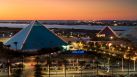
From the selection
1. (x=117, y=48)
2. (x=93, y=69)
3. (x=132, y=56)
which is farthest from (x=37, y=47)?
(x=93, y=69)

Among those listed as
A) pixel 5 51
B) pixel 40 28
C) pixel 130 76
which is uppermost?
pixel 40 28

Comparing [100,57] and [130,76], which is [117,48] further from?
[130,76]

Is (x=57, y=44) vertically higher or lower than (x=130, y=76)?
higher

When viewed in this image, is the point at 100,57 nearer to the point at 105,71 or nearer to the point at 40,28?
the point at 105,71

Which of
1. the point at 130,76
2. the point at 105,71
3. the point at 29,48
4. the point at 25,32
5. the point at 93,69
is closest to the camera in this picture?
the point at 130,76

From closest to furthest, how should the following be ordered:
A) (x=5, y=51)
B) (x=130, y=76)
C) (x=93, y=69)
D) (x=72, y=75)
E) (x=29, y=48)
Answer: (x=130, y=76) → (x=72, y=75) → (x=93, y=69) → (x=5, y=51) → (x=29, y=48)

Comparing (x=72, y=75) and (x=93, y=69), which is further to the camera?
(x=93, y=69)

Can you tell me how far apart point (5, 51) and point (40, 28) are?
13.7 meters

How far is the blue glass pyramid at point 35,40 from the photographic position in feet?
177

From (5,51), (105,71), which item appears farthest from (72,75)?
(5,51)

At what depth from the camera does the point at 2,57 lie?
42.0 metres

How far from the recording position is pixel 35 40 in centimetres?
5578

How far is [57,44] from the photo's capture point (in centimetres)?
5569

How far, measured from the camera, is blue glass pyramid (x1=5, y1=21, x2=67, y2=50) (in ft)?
177
